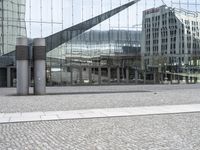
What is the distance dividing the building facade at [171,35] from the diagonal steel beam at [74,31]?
5458mm

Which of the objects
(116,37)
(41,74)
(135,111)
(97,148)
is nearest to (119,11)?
(116,37)

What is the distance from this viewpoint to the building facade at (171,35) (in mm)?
54500

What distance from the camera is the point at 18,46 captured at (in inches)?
1083

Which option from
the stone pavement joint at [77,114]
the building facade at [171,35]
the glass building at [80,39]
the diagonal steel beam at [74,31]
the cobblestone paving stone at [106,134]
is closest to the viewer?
the cobblestone paving stone at [106,134]

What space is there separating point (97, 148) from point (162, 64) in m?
46.9

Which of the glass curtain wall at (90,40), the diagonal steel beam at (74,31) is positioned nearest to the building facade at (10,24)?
the glass curtain wall at (90,40)

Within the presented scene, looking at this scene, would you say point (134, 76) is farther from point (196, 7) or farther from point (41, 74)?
point (41, 74)

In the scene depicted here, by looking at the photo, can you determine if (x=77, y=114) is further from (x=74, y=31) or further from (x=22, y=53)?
(x=74, y=31)

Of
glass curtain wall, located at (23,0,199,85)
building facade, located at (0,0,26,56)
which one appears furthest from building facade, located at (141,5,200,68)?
building facade, located at (0,0,26,56)

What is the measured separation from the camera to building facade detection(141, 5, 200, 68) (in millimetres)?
54500

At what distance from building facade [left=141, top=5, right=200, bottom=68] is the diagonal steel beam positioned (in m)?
5.46

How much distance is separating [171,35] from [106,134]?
157 ft

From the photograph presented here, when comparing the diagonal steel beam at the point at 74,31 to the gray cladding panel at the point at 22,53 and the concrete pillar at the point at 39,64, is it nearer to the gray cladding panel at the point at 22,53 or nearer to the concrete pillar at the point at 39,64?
the concrete pillar at the point at 39,64

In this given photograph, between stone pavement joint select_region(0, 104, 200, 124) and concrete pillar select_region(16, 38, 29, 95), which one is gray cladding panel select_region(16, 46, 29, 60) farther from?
stone pavement joint select_region(0, 104, 200, 124)
